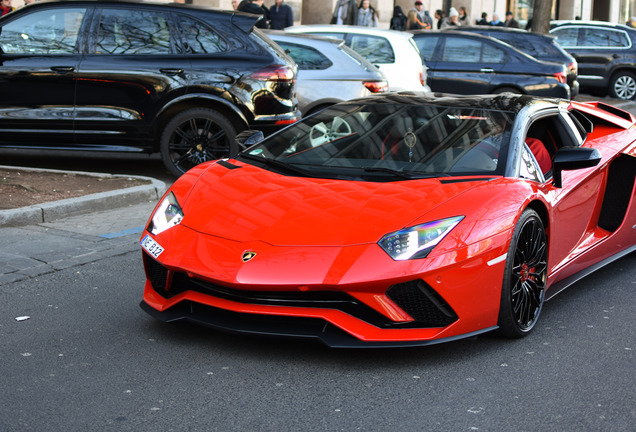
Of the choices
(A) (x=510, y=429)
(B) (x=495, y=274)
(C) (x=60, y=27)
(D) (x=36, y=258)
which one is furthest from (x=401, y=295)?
(C) (x=60, y=27)

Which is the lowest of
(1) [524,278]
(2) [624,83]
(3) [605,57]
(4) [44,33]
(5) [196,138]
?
(2) [624,83]

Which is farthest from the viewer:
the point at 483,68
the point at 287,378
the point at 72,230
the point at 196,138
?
the point at 483,68

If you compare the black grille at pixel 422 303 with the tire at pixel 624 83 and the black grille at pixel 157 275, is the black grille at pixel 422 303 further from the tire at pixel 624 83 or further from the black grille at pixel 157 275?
the tire at pixel 624 83

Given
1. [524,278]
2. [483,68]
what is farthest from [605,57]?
[524,278]

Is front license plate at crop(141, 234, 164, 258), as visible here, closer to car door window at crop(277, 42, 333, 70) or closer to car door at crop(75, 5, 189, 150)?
car door at crop(75, 5, 189, 150)

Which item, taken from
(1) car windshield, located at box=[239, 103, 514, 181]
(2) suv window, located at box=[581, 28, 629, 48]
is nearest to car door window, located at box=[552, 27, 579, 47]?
(2) suv window, located at box=[581, 28, 629, 48]

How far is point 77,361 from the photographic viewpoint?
13.9ft

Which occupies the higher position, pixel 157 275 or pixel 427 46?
pixel 427 46

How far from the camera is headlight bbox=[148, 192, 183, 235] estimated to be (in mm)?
4691

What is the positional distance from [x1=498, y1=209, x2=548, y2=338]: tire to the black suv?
4920mm

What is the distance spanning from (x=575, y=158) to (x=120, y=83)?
5390mm

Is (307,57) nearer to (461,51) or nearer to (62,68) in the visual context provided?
(62,68)

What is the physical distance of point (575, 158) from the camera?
16.5 feet

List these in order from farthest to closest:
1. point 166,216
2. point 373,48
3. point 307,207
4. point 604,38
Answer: point 604,38 → point 373,48 → point 166,216 → point 307,207
